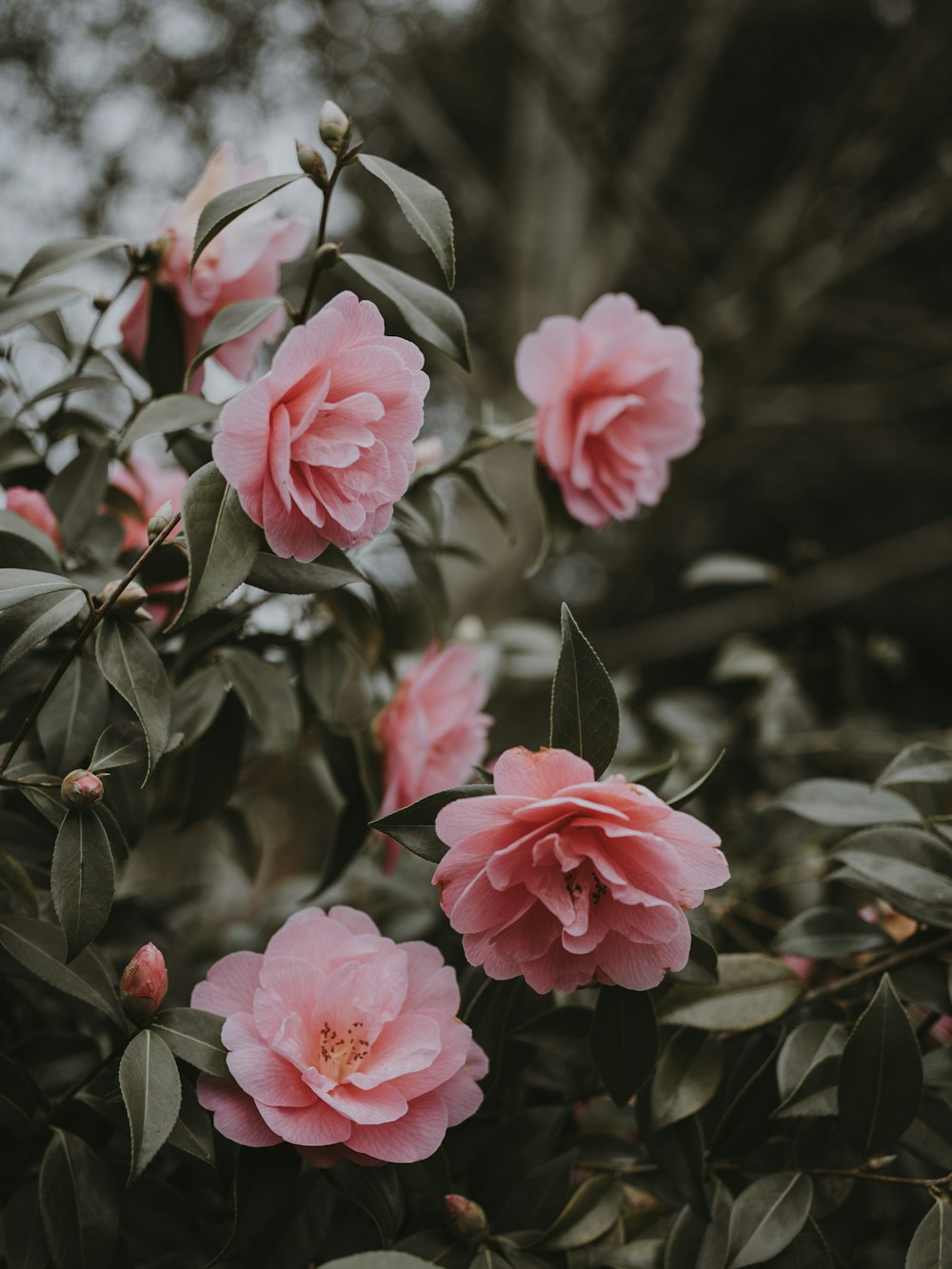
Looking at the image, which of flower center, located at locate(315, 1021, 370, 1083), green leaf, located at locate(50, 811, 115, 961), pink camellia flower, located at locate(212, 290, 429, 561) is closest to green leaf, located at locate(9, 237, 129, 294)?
pink camellia flower, located at locate(212, 290, 429, 561)

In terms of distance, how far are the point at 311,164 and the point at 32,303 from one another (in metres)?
0.22

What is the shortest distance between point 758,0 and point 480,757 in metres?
3.40

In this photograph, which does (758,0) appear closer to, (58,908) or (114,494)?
(114,494)

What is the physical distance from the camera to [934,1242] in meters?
0.49

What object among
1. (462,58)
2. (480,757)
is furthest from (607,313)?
(462,58)

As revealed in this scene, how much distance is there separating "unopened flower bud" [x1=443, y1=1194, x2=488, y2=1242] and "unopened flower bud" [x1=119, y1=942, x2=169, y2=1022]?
0.58 feet

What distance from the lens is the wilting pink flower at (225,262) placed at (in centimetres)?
63

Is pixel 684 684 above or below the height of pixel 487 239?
below

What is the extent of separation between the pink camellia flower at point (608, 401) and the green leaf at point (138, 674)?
1.03 feet

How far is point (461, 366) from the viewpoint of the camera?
1.88ft

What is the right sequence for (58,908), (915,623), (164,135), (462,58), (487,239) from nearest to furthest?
(58,908) < (164,135) < (487,239) < (462,58) < (915,623)

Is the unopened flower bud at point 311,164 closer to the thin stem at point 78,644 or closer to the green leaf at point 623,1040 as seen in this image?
the thin stem at point 78,644

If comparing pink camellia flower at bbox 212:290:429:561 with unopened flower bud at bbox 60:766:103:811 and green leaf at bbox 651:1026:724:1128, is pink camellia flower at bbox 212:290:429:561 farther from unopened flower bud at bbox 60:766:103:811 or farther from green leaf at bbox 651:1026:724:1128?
green leaf at bbox 651:1026:724:1128

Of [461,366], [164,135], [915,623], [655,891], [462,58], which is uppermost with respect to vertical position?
[461,366]
